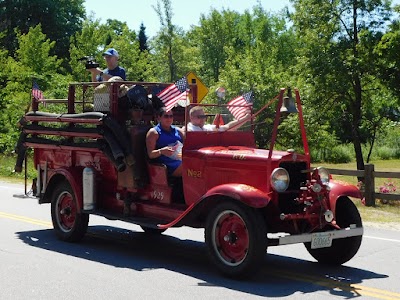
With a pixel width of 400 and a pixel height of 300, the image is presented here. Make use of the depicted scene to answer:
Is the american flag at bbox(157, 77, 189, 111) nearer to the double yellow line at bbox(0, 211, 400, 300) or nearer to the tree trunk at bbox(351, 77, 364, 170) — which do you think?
the double yellow line at bbox(0, 211, 400, 300)

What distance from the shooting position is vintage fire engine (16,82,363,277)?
698cm

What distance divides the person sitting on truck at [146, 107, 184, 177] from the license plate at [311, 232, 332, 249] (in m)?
2.00

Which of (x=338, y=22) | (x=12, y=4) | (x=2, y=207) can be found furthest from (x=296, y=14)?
(x=12, y=4)

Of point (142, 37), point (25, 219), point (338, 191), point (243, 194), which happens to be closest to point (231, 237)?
point (243, 194)

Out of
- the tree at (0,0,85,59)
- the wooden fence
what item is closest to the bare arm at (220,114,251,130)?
the wooden fence

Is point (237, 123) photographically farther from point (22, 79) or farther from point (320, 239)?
point (22, 79)

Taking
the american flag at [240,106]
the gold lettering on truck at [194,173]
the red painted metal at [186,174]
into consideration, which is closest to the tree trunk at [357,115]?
the red painted metal at [186,174]

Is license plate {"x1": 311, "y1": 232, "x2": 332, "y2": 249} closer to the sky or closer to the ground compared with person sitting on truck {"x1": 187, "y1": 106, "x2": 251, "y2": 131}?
closer to the ground

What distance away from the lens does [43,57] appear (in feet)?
112

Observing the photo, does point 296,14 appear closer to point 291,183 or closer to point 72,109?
→ point 72,109

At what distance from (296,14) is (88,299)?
14645mm

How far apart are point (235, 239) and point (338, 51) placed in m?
12.2

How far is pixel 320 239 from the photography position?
275 inches

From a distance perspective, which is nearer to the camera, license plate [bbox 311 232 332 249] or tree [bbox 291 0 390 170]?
license plate [bbox 311 232 332 249]
